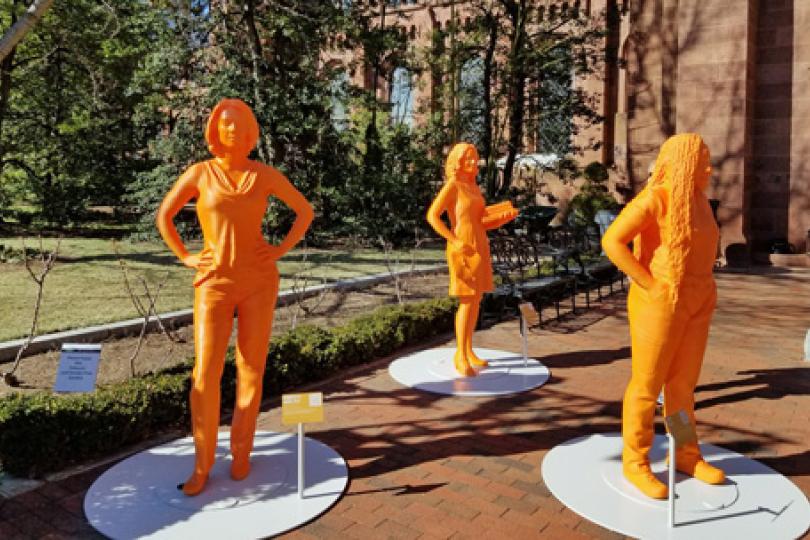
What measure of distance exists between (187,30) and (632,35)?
38.5ft

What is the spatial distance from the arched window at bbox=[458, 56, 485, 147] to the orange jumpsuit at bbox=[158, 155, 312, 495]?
1714 centimetres

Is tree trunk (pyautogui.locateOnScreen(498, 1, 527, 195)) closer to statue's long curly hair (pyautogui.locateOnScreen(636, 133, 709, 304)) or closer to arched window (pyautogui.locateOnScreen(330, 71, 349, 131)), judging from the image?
arched window (pyautogui.locateOnScreen(330, 71, 349, 131))

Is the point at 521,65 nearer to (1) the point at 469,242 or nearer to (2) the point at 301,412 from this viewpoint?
→ (1) the point at 469,242

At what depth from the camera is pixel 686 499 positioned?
13.1ft

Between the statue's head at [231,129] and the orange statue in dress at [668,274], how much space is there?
89.8 inches

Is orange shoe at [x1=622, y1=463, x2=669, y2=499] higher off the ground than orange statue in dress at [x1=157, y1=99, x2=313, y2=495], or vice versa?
orange statue in dress at [x1=157, y1=99, x2=313, y2=495]

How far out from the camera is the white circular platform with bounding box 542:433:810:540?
3.68 metres

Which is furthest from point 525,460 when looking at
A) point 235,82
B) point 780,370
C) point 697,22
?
point 697,22

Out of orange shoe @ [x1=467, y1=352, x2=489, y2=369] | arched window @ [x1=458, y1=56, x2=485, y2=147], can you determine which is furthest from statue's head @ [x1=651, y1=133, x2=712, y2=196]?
arched window @ [x1=458, y1=56, x2=485, y2=147]

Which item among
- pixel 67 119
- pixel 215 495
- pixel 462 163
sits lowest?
pixel 215 495

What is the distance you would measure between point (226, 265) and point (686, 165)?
2800mm

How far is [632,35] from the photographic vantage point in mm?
18328

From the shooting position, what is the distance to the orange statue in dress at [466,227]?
21.6 feet

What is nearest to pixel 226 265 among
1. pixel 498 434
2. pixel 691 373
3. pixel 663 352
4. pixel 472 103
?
pixel 498 434
